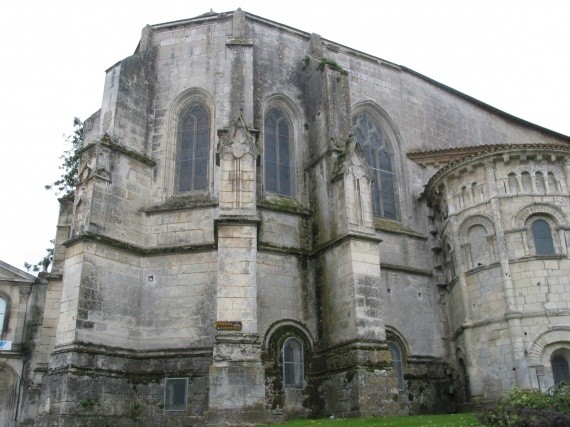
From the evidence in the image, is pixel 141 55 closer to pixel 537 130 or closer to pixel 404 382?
pixel 404 382

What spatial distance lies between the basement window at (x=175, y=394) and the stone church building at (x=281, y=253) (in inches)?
2.0

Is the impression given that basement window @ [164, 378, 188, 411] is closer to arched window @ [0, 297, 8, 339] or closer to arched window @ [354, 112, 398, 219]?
arched window @ [354, 112, 398, 219]

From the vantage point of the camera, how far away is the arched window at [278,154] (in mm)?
18906

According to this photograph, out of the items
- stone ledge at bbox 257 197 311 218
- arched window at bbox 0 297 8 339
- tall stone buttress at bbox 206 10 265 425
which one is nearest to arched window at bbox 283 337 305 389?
tall stone buttress at bbox 206 10 265 425

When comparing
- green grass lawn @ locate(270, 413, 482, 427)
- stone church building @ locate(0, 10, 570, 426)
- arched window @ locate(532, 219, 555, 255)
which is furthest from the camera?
arched window @ locate(532, 219, 555, 255)

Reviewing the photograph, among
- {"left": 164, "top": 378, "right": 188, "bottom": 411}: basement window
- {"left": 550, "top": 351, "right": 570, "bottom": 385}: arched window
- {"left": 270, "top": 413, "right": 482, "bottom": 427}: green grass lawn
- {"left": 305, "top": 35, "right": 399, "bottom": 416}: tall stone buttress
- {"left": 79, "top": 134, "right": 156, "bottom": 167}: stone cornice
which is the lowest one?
{"left": 270, "top": 413, "right": 482, "bottom": 427}: green grass lawn

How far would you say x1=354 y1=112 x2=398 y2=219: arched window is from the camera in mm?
20859

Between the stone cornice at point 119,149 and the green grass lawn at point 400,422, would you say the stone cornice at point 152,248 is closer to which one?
the stone cornice at point 119,149

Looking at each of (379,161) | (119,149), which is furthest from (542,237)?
(119,149)

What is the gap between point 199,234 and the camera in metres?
→ 17.2

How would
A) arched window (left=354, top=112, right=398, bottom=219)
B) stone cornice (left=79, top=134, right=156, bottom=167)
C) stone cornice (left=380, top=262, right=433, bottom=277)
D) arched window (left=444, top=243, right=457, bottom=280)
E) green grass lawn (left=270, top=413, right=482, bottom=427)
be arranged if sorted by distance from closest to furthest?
green grass lawn (left=270, top=413, right=482, bottom=427) < stone cornice (left=79, top=134, right=156, bottom=167) < stone cornice (left=380, top=262, right=433, bottom=277) < arched window (left=444, top=243, right=457, bottom=280) < arched window (left=354, top=112, right=398, bottom=219)

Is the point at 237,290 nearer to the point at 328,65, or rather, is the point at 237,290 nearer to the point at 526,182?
the point at 328,65

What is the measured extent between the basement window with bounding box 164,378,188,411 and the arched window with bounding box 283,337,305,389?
2.68 m

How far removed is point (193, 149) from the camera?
18.8 m
